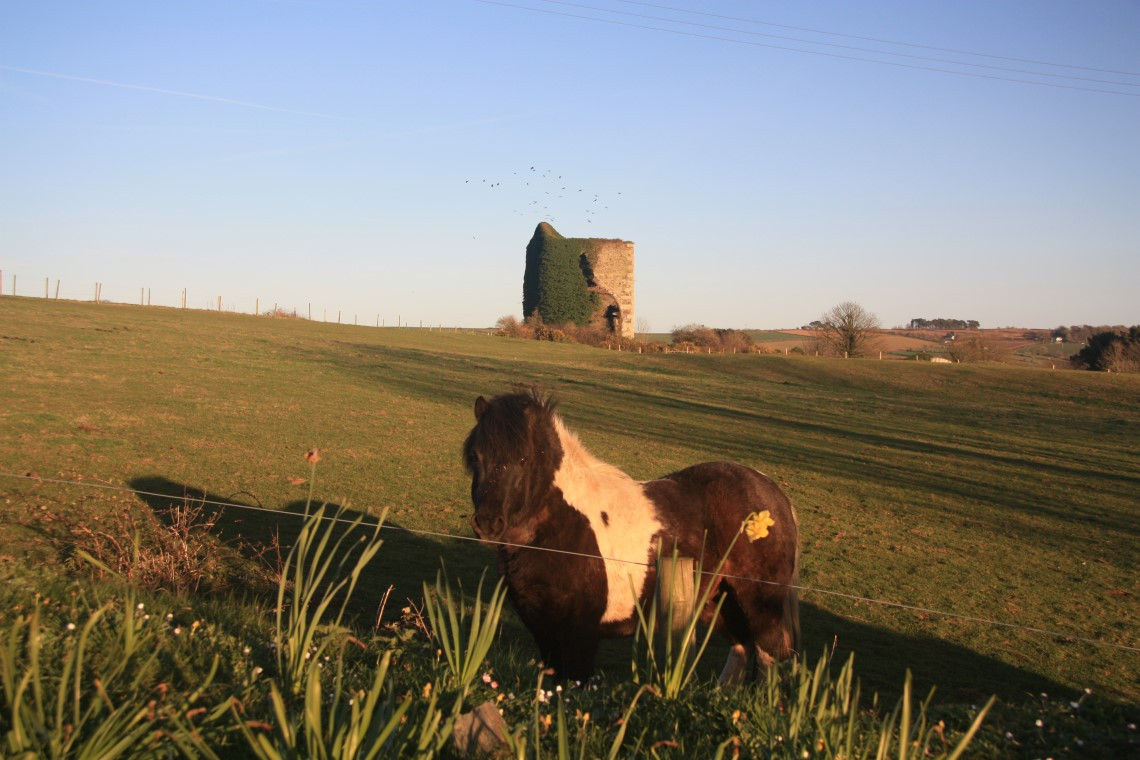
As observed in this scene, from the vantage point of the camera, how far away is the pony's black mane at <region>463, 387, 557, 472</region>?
191 inches

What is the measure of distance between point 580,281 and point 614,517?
179 feet

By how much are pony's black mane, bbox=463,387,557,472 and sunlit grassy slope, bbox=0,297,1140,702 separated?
1.16m

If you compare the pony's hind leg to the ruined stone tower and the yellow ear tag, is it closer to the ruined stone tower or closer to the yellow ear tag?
the yellow ear tag

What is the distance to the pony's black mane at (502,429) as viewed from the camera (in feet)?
15.9

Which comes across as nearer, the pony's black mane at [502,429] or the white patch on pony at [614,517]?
the pony's black mane at [502,429]

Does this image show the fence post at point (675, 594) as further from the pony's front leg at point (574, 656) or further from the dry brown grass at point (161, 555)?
the dry brown grass at point (161, 555)

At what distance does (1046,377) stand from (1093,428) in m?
13.4

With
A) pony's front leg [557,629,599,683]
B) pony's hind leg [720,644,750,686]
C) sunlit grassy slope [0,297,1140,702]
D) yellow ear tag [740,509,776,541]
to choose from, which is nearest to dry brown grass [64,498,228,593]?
sunlit grassy slope [0,297,1140,702]

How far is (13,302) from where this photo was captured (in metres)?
30.7

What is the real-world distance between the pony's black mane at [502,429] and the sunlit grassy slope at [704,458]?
3.82 feet

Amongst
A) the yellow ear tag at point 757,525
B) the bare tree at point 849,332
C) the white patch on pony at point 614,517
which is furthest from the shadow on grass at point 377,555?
the bare tree at point 849,332

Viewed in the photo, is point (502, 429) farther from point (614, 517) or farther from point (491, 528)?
point (614, 517)

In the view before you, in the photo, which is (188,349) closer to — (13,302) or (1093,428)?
(13,302)

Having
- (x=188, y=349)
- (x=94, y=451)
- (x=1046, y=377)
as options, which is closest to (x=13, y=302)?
(x=188, y=349)
